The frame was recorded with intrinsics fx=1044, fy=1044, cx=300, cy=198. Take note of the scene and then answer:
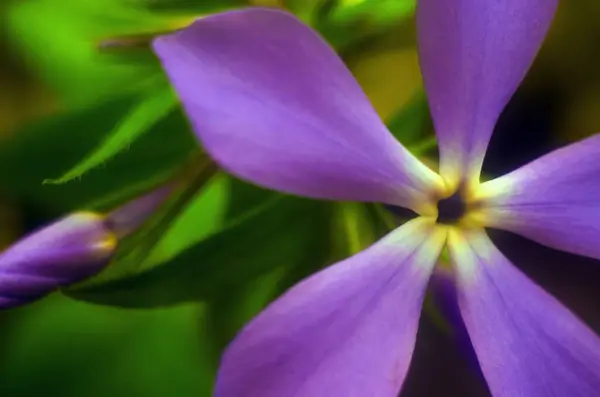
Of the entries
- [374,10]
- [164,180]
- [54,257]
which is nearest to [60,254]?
[54,257]

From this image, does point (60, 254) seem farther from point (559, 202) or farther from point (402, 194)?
point (559, 202)

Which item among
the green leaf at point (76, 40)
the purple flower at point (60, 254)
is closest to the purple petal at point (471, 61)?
the purple flower at point (60, 254)

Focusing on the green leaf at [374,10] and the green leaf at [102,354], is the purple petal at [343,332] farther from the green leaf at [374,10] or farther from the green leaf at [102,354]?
the green leaf at [102,354]

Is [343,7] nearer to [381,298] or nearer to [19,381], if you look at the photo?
[381,298]

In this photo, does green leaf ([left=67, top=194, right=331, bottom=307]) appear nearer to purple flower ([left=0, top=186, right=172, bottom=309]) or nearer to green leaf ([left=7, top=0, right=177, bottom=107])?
purple flower ([left=0, top=186, right=172, bottom=309])

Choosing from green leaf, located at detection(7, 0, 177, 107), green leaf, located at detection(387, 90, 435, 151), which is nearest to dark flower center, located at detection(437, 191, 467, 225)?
green leaf, located at detection(387, 90, 435, 151)

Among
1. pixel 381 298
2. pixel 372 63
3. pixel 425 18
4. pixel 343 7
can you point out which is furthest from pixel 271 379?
pixel 372 63
